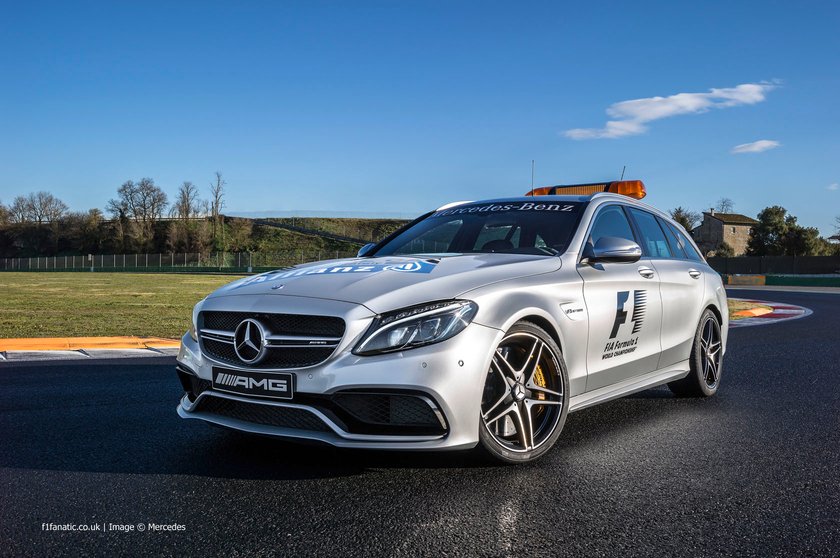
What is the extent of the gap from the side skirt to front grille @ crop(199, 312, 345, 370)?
159 centimetres

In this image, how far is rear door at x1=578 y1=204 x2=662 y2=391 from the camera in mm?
4648

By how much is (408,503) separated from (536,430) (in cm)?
107

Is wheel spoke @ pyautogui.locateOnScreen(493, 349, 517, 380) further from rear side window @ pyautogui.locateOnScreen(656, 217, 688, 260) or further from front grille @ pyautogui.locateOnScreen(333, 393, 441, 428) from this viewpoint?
rear side window @ pyautogui.locateOnScreen(656, 217, 688, 260)

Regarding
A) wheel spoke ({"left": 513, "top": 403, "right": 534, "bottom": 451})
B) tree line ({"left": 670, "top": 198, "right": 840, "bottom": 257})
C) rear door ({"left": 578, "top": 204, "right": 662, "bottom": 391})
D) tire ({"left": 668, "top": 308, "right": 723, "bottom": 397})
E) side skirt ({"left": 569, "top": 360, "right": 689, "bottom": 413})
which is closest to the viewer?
wheel spoke ({"left": 513, "top": 403, "right": 534, "bottom": 451})

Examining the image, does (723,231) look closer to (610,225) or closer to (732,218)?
(732,218)

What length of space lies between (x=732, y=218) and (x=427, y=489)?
4262 inches

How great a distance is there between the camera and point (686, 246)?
674 centimetres

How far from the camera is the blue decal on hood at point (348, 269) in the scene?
4.22 m

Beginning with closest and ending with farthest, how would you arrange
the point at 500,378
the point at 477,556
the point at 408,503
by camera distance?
the point at 477,556 → the point at 408,503 → the point at 500,378

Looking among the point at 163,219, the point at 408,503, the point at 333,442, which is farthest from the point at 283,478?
the point at 163,219

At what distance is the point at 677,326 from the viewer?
581 cm

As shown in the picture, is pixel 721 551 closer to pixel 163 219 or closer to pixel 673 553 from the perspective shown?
pixel 673 553

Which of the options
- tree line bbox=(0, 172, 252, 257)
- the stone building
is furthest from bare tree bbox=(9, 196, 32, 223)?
the stone building

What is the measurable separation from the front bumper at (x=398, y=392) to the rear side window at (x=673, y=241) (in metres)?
3.32
